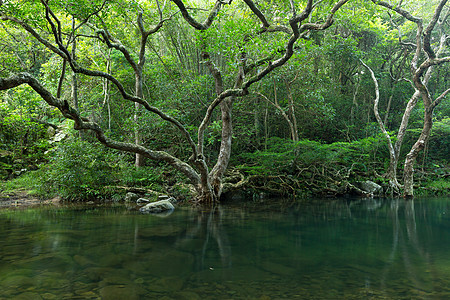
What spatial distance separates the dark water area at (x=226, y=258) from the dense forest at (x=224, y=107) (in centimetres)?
375

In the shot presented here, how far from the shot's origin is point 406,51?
15.8m

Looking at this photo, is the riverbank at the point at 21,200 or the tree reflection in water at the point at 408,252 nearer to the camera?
the tree reflection in water at the point at 408,252

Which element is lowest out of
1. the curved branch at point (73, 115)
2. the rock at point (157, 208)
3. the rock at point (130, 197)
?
the rock at point (157, 208)

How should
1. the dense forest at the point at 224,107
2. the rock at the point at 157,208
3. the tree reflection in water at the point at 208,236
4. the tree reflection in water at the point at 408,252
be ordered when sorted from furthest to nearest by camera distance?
the dense forest at the point at 224,107, the rock at the point at 157,208, the tree reflection in water at the point at 208,236, the tree reflection in water at the point at 408,252


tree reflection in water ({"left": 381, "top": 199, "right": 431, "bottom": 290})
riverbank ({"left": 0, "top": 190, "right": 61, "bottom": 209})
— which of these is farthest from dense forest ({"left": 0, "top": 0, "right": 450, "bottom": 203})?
tree reflection in water ({"left": 381, "top": 199, "right": 431, "bottom": 290})

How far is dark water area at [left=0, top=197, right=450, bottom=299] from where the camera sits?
2.83 meters

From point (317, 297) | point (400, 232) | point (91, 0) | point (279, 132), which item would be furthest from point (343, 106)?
point (317, 297)

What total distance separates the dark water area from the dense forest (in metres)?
3.75

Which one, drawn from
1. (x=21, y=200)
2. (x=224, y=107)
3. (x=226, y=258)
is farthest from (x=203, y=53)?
(x=21, y=200)

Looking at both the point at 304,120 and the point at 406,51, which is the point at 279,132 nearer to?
the point at 304,120

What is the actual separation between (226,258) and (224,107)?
24.3 ft

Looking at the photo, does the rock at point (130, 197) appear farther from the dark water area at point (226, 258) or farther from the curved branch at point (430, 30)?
the curved branch at point (430, 30)

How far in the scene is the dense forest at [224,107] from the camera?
10.5m

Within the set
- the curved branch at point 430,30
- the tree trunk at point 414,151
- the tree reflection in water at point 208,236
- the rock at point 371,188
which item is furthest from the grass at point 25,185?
the curved branch at point 430,30
